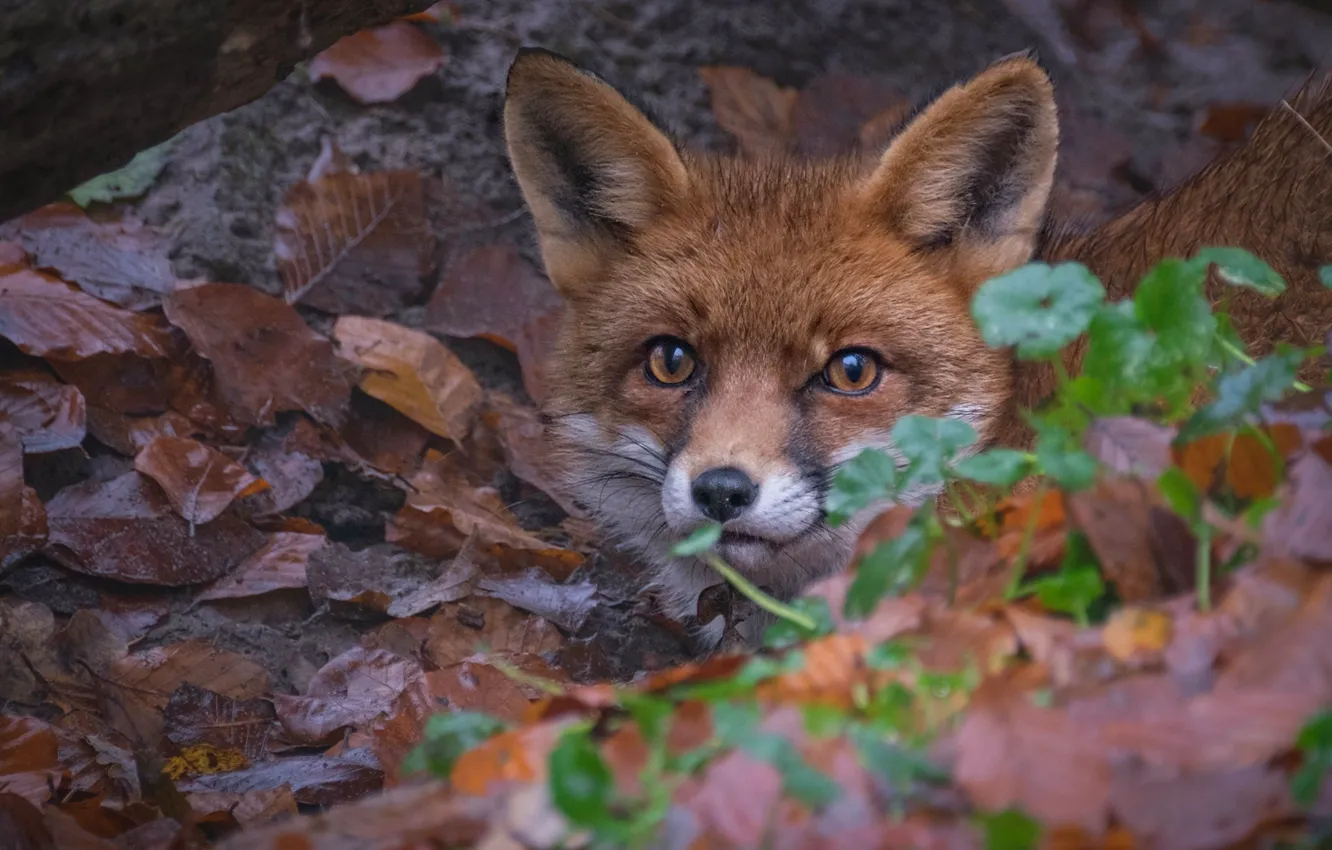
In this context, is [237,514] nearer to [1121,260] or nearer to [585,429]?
[585,429]

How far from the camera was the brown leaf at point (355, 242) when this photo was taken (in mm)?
4582

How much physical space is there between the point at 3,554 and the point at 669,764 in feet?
8.65

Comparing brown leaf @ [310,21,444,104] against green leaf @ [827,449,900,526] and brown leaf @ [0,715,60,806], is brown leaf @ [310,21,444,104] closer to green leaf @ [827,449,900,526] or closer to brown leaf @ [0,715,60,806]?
brown leaf @ [0,715,60,806]

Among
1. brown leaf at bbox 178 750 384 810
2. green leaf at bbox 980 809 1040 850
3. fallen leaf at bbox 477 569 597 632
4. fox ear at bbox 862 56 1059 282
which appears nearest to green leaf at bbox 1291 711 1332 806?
green leaf at bbox 980 809 1040 850

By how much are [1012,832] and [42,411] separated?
10.9 feet

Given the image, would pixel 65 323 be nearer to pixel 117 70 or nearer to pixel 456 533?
pixel 456 533

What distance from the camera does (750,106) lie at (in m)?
5.33

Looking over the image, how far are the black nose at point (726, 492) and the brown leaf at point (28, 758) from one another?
147 centimetres

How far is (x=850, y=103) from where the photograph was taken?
5391 mm

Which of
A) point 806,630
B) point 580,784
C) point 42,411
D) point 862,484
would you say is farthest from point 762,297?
point 42,411

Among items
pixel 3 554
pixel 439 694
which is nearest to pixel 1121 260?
pixel 439 694

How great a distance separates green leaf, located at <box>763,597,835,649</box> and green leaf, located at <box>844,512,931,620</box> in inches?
2.7

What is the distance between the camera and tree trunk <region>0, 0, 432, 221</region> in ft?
7.76

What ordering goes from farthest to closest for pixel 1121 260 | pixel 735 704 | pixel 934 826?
pixel 1121 260 < pixel 735 704 < pixel 934 826
